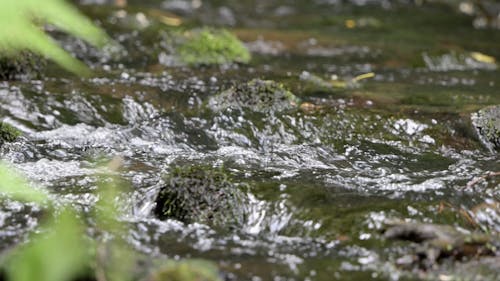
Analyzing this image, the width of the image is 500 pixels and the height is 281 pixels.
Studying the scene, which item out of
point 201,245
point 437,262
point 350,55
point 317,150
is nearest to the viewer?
point 437,262

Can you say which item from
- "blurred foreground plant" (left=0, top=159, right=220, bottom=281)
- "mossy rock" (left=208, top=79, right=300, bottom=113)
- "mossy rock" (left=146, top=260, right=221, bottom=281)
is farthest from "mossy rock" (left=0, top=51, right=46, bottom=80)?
"mossy rock" (left=146, top=260, right=221, bottom=281)

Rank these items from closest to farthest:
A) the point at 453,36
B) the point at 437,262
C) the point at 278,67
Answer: the point at 437,262 → the point at 278,67 → the point at 453,36

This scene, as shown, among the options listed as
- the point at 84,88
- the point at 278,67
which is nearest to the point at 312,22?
the point at 278,67

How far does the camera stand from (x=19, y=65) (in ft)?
21.0

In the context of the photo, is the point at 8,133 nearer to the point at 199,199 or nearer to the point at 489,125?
the point at 199,199

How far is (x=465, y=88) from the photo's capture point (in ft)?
23.7

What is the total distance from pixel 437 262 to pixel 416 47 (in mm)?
6579

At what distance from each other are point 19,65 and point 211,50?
7.56ft

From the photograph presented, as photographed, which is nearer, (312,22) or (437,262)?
(437,262)

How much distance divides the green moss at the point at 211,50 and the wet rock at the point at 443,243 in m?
4.63

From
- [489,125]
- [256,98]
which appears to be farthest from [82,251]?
[489,125]

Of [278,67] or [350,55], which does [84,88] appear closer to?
[278,67]

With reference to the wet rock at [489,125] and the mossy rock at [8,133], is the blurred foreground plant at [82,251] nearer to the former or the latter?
the mossy rock at [8,133]

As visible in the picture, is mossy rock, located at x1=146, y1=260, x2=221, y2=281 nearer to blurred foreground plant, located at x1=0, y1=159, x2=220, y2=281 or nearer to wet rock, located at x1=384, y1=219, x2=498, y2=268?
blurred foreground plant, located at x1=0, y1=159, x2=220, y2=281
